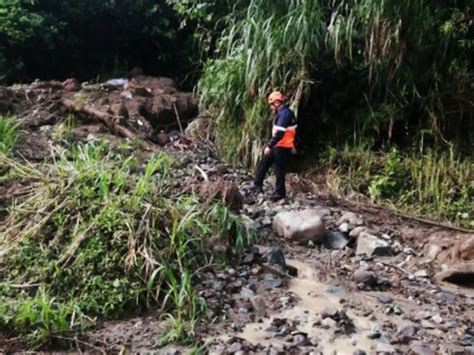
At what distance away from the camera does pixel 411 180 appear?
705cm

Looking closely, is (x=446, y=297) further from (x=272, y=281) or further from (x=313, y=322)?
(x=272, y=281)

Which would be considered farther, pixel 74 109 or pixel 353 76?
pixel 74 109

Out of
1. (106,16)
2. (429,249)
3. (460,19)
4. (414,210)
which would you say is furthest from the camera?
(106,16)

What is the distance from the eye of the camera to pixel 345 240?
6.01 metres

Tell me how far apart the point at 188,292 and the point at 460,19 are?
4.69 m

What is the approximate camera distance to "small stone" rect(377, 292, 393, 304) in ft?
16.1

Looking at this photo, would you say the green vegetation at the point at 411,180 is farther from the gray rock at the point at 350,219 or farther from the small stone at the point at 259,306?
the small stone at the point at 259,306

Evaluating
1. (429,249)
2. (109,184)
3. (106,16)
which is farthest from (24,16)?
(429,249)

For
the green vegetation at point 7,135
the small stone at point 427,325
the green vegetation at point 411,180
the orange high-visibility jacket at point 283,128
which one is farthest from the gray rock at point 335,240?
the green vegetation at point 7,135

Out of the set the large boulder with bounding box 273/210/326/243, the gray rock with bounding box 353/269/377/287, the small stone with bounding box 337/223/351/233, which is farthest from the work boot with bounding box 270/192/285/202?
the gray rock with bounding box 353/269/377/287

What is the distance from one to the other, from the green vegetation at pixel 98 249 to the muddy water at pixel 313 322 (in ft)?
1.57

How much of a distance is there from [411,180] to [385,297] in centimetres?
239

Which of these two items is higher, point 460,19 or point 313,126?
point 460,19

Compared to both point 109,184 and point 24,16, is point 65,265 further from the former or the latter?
point 24,16
